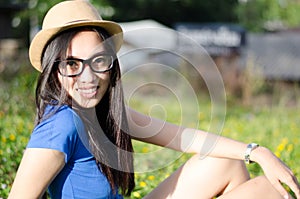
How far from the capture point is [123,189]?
223 cm

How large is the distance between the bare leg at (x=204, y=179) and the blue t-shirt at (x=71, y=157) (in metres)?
0.39

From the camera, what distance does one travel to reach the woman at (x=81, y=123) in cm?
182

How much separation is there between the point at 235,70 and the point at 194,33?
2.12m

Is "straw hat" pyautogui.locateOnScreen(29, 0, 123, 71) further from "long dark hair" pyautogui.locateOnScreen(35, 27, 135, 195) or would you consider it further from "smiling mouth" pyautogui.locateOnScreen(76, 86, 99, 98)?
"smiling mouth" pyautogui.locateOnScreen(76, 86, 99, 98)

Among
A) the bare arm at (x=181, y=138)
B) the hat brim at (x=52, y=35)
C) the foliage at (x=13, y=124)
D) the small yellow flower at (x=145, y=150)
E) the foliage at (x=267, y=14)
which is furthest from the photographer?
the foliage at (x=267, y=14)

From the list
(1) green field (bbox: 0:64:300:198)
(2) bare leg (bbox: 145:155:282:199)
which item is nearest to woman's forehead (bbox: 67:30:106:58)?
(2) bare leg (bbox: 145:155:282:199)

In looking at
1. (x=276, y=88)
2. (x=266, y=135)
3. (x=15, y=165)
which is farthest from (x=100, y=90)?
(x=276, y=88)

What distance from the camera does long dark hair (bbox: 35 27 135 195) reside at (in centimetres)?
198

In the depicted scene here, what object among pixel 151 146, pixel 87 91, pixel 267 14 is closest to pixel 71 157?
pixel 87 91

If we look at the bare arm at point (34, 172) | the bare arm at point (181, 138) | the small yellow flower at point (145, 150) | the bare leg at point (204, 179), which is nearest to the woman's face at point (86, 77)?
the bare arm at point (34, 172)

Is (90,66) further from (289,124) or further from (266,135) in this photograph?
(289,124)

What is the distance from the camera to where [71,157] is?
6.39 ft

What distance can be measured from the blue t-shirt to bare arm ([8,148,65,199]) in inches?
1.0

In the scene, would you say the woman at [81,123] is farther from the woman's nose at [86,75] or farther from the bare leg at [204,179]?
the bare leg at [204,179]
